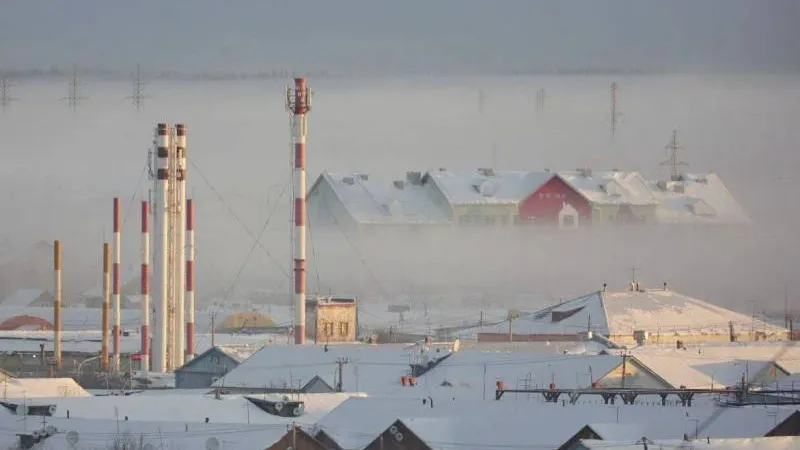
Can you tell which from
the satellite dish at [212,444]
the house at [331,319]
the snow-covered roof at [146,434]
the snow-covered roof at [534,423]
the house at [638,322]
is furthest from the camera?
the house at [331,319]

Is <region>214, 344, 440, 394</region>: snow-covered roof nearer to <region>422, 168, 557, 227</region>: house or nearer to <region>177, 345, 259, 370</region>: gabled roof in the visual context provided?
<region>177, 345, 259, 370</region>: gabled roof

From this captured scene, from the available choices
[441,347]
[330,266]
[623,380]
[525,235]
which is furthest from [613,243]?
[623,380]

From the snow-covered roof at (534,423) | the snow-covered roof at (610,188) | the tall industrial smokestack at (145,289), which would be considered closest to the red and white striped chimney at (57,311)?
the tall industrial smokestack at (145,289)

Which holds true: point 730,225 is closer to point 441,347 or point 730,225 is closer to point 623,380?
point 441,347

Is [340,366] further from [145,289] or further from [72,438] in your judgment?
[72,438]

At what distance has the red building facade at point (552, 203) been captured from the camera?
370 ft

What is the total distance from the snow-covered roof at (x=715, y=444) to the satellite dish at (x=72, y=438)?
11.2 metres

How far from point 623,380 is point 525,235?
4769cm

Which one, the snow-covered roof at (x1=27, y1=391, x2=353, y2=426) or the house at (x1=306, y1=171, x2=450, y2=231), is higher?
the house at (x1=306, y1=171, x2=450, y2=231)

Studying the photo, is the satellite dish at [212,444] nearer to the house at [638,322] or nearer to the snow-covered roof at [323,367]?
the snow-covered roof at [323,367]

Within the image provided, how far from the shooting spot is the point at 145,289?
8188cm

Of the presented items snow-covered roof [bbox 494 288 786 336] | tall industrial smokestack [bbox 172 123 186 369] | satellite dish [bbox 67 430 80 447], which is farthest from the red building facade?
satellite dish [bbox 67 430 80 447]

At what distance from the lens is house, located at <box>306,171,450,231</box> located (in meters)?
110

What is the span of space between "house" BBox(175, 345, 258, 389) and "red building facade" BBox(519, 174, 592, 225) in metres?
37.9
